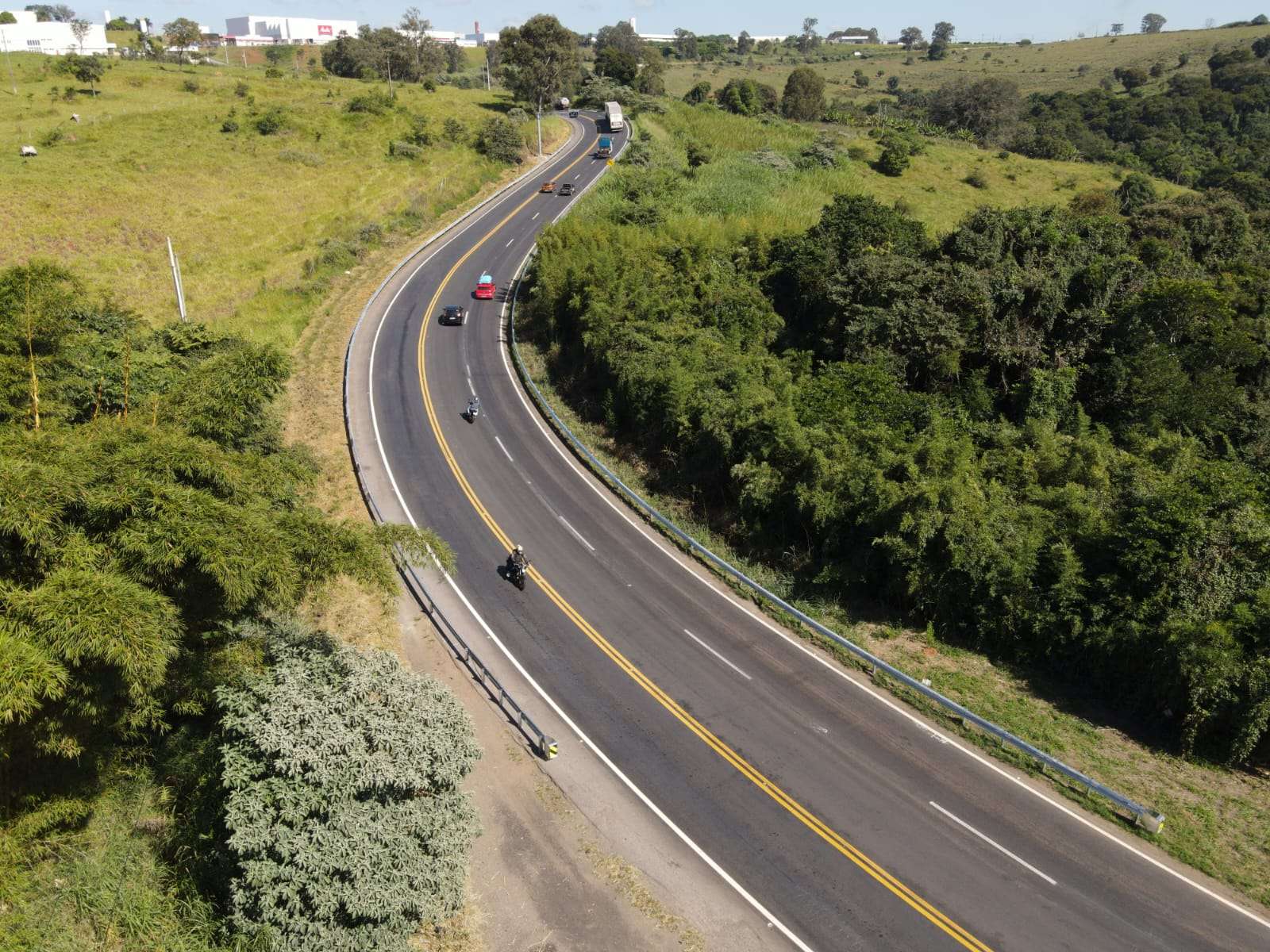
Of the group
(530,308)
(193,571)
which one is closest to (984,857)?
(193,571)

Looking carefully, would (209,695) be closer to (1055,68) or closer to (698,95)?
(698,95)

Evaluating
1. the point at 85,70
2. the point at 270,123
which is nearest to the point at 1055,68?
the point at 270,123

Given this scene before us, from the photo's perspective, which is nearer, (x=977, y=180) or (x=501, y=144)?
(x=977, y=180)

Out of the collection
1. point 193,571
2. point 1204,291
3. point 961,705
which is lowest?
point 961,705

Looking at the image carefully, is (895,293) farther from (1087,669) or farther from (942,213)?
(942,213)

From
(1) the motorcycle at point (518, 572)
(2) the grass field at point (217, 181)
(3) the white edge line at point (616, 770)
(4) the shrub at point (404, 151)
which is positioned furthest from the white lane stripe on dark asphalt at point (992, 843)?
(4) the shrub at point (404, 151)

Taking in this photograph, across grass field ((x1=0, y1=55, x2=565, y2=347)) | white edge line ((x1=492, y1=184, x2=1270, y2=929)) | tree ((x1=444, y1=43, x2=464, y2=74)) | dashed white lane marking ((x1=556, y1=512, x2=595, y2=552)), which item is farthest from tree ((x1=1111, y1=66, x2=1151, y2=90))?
dashed white lane marking ((x1=556, y1=512, x2=595, y2=552))
